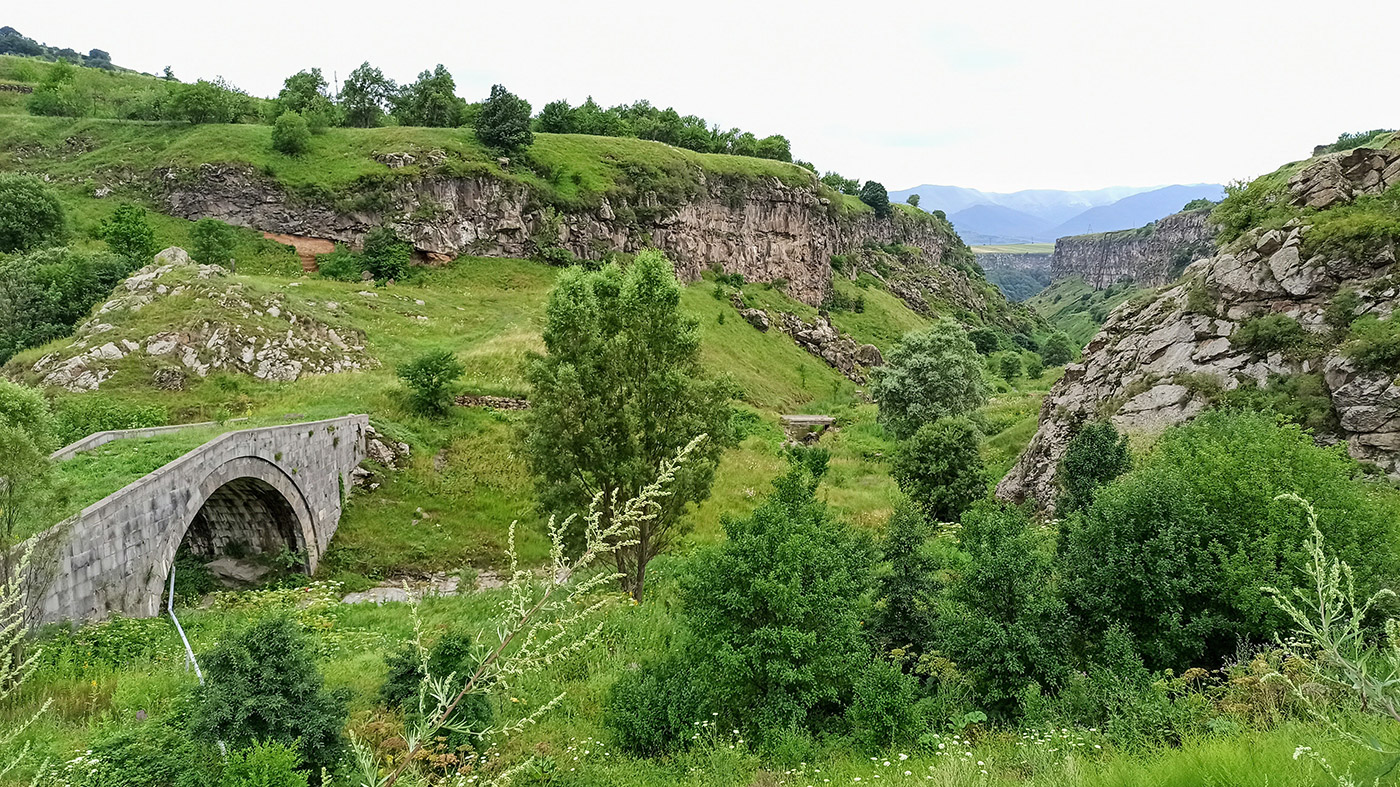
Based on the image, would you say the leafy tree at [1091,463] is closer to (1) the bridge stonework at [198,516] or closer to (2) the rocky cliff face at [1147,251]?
(1) the bridge stonework at [198,516]

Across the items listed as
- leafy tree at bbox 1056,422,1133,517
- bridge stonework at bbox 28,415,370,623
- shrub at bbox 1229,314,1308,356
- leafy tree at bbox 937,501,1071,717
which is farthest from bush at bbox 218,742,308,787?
shrub at bbox 1229,314,1308,356

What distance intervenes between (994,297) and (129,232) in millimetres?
117537

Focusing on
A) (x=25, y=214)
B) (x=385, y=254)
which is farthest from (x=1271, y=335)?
(x=25, y=214)

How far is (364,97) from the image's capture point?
218ft

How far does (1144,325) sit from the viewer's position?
23.4m

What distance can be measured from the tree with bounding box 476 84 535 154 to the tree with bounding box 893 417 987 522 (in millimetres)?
44902

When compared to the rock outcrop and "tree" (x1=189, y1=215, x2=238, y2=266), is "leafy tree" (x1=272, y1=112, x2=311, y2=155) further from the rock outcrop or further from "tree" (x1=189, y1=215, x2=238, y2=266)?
the rock outcrop

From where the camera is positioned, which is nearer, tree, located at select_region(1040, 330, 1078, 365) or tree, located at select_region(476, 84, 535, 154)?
tree, located at select_region(476, 84, 535, 154)

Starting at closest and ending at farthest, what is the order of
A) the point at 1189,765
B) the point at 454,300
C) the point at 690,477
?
1. the point at 1189,765
2. the point at 690,477
3. the point at 454,300

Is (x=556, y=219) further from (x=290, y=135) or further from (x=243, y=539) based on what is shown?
(x=243, y=539)

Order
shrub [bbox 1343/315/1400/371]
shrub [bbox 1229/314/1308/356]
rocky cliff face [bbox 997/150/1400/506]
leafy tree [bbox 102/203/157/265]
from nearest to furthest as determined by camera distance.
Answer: shrub [bbox 1343/315/1400/371] < rocky cliff face [bbox 997/150/1400/506] < shrub [bbox 1229/314/1308/356] < leafy tree [bbox 102/203/157/265]

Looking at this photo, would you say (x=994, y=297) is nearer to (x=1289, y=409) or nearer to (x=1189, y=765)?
(x=1289, y=409)

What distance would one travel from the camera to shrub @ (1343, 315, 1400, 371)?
16312mm

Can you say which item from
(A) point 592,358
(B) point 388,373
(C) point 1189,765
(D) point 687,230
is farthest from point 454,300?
(C) point 1189,765
